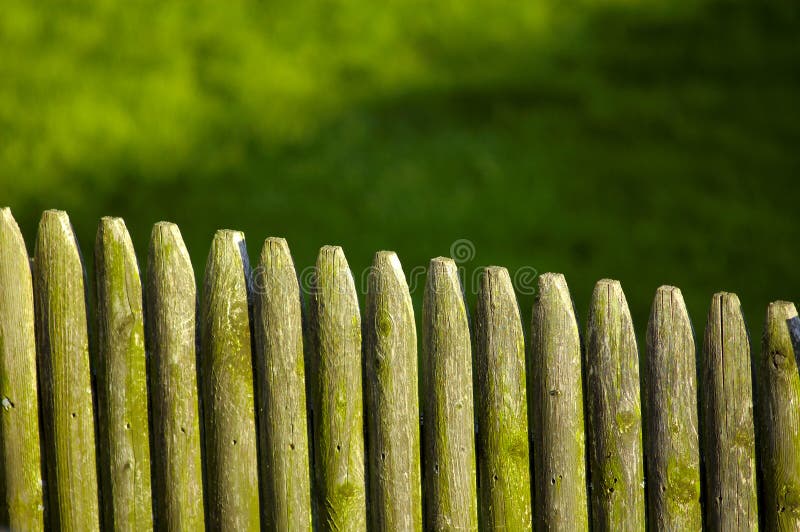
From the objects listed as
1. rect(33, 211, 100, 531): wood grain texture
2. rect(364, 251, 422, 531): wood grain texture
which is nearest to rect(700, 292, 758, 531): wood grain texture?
rect(364, 251, 422, 531): wood grain texture

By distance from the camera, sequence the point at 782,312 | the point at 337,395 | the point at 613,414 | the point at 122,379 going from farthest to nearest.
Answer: the point at 122,379 → the point at 337,395 → the point at 613,414 → the point at 782,312

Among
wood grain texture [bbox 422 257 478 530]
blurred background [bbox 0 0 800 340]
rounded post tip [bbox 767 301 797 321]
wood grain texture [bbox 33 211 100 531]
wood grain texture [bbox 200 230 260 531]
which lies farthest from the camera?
blurred background [bbox 0 0 800 340]

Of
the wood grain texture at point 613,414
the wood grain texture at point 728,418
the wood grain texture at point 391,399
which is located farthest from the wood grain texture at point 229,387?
the wood grain texture at point 728,418

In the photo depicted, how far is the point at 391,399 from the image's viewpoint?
3137mm

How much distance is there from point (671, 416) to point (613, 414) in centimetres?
16

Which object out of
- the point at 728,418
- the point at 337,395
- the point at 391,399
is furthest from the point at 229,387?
the point at 728,418

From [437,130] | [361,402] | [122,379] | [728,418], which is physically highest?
[437,130]

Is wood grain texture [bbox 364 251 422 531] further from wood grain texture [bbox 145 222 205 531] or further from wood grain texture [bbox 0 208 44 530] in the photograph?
wood grain texture [bbox 0 208 44 530]

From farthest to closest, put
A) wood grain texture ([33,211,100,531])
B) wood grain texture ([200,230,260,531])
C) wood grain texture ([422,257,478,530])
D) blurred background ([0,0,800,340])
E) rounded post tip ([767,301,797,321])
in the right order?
blurred background ([0,0,800,340])
wood grain texture ([33,211,100,531])
wood grain texture ([200,230,260,531])
wood grain texture ([422,257,478,530])
rounded post tip ([767,301,797,321])

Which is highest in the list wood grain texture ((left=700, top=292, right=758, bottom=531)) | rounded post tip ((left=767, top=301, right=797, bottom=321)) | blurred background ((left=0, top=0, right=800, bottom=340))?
blurred background ((left=0, top=0, right=800, bottom=340))

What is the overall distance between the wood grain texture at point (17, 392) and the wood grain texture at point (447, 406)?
1223 mm

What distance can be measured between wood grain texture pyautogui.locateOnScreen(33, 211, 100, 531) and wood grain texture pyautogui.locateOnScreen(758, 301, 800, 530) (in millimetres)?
1976

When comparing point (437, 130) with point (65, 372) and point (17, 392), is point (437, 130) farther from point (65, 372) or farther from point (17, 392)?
point (17, 392)

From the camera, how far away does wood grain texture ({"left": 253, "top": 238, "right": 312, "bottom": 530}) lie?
10.3 feet
